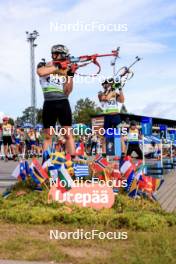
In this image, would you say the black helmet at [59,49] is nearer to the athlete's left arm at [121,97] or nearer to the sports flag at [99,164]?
the sports flag at [99,164]

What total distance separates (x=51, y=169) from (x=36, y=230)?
4.76 feet

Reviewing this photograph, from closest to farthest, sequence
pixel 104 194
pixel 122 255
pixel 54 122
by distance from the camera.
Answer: pixel 122 255 → pixel 104 194 → pixel 54 122

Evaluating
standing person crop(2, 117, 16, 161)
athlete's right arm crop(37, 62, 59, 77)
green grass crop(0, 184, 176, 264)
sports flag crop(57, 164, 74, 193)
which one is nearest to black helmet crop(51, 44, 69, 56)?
athlete's right arm crop(37, 62, 59, 77)

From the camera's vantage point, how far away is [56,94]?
7910 millimetres

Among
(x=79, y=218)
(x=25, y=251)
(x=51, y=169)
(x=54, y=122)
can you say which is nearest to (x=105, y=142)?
(x=54, y=122)

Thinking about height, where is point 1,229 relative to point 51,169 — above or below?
below

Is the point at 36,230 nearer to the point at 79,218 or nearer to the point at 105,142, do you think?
the point at 79,218

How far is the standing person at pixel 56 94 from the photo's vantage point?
7.62 m

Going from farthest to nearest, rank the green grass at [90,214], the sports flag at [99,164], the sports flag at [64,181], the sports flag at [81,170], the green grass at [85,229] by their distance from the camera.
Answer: the sports flag at [99,164], the sports flag at [81,170], the sports flag at [64,181], the green grass at [90,214], the green grass at [85,229]

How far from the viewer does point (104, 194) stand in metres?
6.75

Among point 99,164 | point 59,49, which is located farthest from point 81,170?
point 59,49
